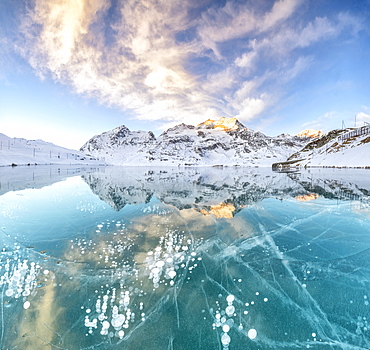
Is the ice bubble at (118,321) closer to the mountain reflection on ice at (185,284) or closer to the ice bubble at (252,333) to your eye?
the mountain reflection on ice at (185,284)

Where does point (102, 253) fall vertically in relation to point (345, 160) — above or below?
below

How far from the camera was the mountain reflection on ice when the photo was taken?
12.7 feet

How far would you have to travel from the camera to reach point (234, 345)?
3629 millimetres

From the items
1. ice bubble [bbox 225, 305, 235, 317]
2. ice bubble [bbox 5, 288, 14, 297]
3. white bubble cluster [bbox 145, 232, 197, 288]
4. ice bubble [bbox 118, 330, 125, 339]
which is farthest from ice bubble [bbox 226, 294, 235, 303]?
ice bubble [bbox 5, 288, 14, 297]

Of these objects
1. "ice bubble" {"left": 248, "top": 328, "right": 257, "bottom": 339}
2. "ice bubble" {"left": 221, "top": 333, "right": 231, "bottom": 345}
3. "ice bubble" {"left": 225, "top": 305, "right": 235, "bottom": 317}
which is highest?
"ice bubble" {"left": 225, "top": 305, "right": 235, "bottom": 317}

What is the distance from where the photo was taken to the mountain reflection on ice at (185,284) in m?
3.88

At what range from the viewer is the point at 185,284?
5.41 metres

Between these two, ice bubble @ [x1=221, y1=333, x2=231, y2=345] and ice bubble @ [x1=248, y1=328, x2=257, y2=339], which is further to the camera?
ice bubble @ [x1=248, y1=328, x2=257, y2=339]

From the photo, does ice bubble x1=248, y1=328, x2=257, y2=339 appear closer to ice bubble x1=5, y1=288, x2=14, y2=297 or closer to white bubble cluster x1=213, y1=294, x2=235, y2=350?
white bubble cluster x1=213, y1=294, x2=235, y2=350

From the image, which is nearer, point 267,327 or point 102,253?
point 267,327

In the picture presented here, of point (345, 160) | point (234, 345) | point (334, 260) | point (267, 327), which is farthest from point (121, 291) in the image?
→ point (345, 160)

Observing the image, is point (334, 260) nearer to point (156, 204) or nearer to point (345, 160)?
point (156, 204)

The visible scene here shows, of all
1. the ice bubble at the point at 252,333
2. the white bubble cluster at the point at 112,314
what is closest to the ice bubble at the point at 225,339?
the ice bubble at the point at 252,333

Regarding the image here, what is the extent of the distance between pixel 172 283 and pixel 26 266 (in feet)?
16.9
